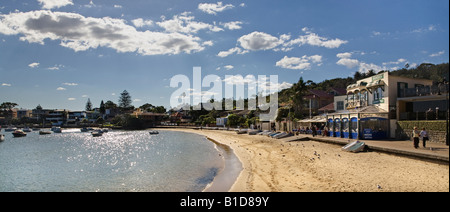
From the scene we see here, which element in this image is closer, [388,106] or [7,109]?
[388,106]

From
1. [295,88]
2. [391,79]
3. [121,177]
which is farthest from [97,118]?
[391,79]

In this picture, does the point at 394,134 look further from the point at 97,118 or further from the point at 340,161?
the point at 97,118

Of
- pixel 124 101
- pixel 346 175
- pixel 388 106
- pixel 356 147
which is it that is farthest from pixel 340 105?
pixel 124 101

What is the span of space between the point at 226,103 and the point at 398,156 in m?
97.3

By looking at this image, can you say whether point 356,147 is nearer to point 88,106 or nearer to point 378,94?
point 378,94

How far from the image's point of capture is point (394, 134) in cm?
2516

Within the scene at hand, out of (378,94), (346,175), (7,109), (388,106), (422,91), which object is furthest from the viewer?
(7,109)

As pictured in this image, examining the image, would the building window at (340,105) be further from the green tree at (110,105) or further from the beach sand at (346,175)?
the green tree at (110,105)

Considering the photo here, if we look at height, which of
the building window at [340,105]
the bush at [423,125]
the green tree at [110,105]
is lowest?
the bush at [423,125]

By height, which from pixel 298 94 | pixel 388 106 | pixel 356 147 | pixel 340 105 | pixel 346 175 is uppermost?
pixel 298 94

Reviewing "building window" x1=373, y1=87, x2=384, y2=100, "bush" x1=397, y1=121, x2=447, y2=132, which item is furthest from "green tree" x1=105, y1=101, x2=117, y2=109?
"bush" x1=397, y1=121, x2=447, y2=132

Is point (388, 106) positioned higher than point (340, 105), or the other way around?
point (340, 105)

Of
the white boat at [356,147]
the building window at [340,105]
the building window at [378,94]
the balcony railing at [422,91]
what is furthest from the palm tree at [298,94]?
the white boat at [356,147]

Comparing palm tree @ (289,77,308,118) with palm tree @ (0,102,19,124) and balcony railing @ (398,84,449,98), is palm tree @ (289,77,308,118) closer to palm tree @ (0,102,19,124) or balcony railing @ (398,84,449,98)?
balcony railing @ (398,84,449,98)
